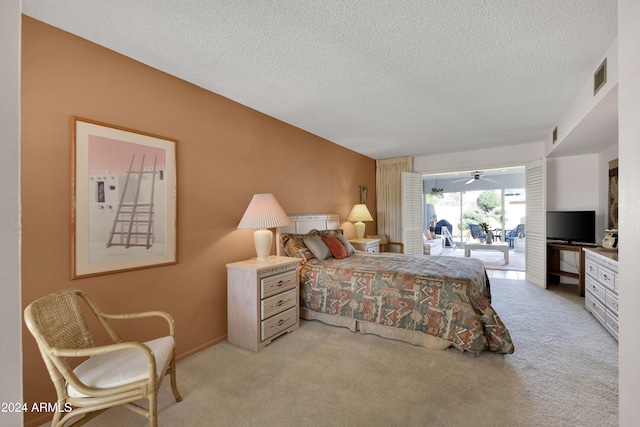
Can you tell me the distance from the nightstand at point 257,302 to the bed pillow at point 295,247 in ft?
1.74

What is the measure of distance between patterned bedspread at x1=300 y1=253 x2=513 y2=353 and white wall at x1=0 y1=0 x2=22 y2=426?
9.10ft

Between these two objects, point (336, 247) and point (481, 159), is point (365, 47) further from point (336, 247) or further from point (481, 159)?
point (481, 159)

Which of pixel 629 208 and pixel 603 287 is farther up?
pixel 629 208

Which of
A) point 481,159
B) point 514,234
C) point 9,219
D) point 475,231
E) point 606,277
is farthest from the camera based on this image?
point 475,231

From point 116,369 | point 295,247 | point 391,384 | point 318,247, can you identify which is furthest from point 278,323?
point 116,369

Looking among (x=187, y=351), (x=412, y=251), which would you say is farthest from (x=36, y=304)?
(x=412, y=251)

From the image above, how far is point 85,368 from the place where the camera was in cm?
163

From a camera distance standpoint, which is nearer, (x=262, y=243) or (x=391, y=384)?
(x=391, y=384)

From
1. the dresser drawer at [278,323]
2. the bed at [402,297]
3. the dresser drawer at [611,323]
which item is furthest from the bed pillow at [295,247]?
the dresser drawer at [611,323]

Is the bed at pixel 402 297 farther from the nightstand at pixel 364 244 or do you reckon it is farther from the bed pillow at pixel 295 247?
the nightstand at pixel 364 244

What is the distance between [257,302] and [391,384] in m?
1.34

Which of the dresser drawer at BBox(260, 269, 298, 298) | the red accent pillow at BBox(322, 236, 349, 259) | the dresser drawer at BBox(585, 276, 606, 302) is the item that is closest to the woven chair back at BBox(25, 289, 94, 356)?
the dresser drawer at BBox(260, 269, 298, 298)

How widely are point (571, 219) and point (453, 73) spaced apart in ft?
12.3

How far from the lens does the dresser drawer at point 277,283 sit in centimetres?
280
